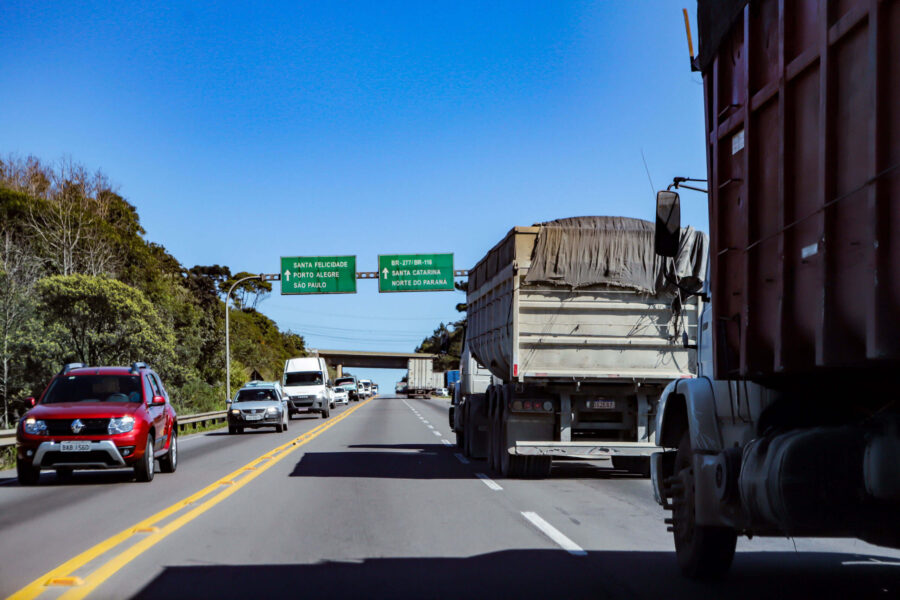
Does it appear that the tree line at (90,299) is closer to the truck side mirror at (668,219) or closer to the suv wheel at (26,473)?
the suv wheel at (26,473)

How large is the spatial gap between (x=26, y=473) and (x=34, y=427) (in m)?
0.81

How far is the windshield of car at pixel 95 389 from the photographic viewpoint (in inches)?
601

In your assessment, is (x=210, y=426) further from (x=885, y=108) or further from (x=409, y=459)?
(x=885, y=108)

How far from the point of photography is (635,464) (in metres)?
16.1

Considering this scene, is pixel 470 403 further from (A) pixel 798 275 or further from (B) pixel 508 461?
(A) pixel 798 275

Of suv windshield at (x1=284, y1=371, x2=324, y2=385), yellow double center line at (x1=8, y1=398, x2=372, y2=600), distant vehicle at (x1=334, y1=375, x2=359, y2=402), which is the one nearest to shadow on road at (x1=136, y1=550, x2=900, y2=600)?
yellow double center line at (x1=8, y1=398, x2=372, y2=600)

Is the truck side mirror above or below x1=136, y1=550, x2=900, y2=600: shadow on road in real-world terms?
Result: above

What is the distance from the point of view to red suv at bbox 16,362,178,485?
14.0 metres

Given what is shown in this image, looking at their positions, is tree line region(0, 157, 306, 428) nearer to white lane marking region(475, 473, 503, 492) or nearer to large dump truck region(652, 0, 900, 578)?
white lane marking region(475, 473, 503, 492)

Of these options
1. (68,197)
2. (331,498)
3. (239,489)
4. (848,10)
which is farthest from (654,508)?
(68,197)

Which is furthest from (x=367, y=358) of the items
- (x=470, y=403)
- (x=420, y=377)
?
(x=470, y=403)

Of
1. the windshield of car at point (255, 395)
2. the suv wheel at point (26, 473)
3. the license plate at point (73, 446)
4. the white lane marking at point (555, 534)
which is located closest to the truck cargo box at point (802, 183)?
the white lane marking at point (555, 534)

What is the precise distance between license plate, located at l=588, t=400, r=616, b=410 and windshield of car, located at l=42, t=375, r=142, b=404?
7.03 metres

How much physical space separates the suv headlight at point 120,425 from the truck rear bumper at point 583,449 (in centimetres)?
561
